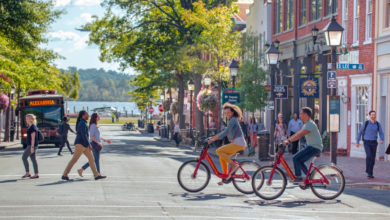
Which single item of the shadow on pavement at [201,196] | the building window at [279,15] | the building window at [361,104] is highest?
the building window at [279,15]

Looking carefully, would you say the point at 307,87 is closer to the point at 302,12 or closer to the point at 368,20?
the point at 368,20

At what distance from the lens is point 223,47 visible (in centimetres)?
3859

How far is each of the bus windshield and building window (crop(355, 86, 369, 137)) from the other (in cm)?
1699

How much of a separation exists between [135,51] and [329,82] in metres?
26.9

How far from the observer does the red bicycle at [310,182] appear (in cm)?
1249

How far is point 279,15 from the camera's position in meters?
39.0

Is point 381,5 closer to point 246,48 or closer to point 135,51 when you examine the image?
point 246,48

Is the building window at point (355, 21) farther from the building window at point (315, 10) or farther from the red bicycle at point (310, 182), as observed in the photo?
the red bicycle at point (310, 182)

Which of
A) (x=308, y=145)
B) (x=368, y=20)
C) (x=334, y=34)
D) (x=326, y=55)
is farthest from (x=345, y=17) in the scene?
(x=308, y=145)

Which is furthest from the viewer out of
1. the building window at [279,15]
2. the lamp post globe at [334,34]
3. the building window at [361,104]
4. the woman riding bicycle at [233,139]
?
the building window at [279,15]

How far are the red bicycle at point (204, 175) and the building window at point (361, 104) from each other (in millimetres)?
13460

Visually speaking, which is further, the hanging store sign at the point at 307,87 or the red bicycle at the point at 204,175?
the hanging store sign at the point at 307,87

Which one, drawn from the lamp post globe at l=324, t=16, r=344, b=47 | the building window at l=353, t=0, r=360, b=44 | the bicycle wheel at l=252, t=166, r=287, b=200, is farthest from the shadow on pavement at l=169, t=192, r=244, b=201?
the building window at l=353, t=0, r=360, b=44

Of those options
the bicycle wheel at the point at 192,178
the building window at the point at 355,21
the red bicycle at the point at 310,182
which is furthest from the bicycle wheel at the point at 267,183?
the building window at the point at 355,21
